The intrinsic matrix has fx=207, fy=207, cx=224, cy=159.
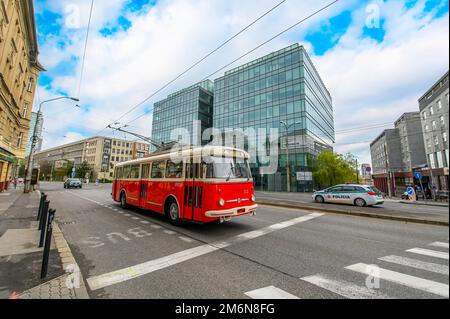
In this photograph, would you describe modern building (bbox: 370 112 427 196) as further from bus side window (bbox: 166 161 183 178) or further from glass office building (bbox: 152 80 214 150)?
bus side window (bbox: 166 161 183 178)

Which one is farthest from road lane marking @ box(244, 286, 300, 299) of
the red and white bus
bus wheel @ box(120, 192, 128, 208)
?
bus wheel @ box(120, 192, 128, 208)

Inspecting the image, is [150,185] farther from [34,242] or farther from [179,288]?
[179,288]

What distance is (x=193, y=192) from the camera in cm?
713

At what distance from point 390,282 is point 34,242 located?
845 centimetres

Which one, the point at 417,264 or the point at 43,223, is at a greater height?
the point at 43,223

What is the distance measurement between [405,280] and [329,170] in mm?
34732

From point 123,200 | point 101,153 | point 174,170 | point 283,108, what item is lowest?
point 123,200

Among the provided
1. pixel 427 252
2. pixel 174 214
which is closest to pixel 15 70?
pixel 174 214

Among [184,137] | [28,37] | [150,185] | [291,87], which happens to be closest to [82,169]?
[184,137]

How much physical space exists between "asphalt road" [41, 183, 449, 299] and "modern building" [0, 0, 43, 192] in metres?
18.0

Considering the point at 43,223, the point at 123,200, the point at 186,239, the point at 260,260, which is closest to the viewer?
the point at 260,260

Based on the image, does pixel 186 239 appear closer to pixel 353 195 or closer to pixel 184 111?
pixel 353 195

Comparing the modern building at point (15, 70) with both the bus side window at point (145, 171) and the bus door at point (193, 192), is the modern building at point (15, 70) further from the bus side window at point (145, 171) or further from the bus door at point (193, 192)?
the bus door at point (193, 192)
